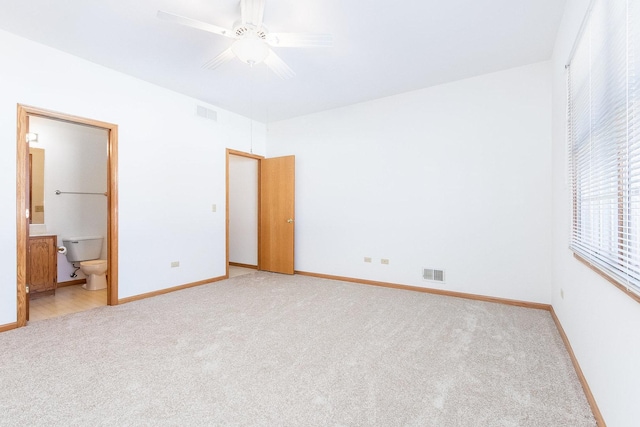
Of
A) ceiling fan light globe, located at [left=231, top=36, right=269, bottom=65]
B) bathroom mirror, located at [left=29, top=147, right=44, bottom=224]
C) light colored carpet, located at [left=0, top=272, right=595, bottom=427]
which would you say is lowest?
light colored carpet, located at [left=0, top=272, right=595, bottom=427]

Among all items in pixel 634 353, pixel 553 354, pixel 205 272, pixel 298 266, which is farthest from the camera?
pixel 298 266

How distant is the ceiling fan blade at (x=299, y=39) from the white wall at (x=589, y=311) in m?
1.70

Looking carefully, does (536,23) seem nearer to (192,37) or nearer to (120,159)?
(192,37)

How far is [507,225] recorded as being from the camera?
11.6 feet

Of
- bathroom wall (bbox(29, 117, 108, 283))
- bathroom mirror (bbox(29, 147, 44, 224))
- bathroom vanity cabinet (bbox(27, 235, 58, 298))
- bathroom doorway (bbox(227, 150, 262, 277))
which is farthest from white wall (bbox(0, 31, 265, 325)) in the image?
bathroom mirror (bbox(29, 147, 44, 224))

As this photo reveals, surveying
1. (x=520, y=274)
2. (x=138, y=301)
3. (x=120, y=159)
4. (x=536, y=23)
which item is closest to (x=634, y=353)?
(x=520, y=274)

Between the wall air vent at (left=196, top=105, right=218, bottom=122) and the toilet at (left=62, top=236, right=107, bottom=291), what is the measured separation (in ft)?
8.35

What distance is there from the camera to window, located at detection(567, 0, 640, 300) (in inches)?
50.4

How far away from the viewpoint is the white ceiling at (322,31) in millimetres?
2426

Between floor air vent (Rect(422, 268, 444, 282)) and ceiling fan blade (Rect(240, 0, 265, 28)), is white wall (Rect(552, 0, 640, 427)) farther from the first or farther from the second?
ceiling fan blade (Rect(240, 0, 265, 28))

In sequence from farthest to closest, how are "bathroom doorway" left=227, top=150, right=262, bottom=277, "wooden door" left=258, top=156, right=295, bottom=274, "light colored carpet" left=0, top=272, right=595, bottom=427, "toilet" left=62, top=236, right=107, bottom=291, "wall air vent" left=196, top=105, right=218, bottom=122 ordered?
"bathroom doorway" left=227, top=150, right=262, bottom=277
"wooden door" left=258, top=156, right=295, bottom=274
"wall air vent" left=196, top=105, right=218, bottom=122
"toilet" left=62, top=236, right=107, bottom=291
"light colored carpet" left=0, top=272, right=595, bottom=427

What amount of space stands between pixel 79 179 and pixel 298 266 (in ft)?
12.5

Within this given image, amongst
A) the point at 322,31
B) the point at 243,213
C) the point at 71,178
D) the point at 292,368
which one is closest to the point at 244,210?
the point at 243,213

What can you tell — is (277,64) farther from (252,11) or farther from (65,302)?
(65,302)
